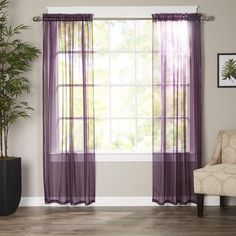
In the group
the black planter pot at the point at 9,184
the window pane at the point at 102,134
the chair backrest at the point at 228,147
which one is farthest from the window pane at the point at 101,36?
the chair backrest at the point at 228,147

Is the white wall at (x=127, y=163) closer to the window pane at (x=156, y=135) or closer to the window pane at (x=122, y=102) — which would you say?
the window pane at (x=156, y=135)

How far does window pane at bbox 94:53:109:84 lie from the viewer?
559 centimetres

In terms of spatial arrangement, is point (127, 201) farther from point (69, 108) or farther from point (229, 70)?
point (229, 70)

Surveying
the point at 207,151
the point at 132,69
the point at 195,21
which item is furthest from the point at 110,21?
the point at 207,151

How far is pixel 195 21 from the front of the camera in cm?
537

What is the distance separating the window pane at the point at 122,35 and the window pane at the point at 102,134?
3.07ft

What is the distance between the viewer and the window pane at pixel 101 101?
5613 millimetres

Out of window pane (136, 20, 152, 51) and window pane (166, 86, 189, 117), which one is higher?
window pane (136, 20, 152, 51)

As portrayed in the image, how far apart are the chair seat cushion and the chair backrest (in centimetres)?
34

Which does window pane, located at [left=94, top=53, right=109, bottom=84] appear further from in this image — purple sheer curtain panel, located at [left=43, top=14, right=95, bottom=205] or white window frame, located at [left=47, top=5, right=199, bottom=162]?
white window frame, located at [left=47, top=5, right=199, bottom=162]

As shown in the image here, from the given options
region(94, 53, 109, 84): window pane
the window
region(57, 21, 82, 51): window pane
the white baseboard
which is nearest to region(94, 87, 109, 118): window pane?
the window

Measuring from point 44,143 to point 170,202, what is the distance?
5.54 ft

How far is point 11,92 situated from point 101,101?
113 cm

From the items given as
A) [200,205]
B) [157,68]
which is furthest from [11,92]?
[200,205]
